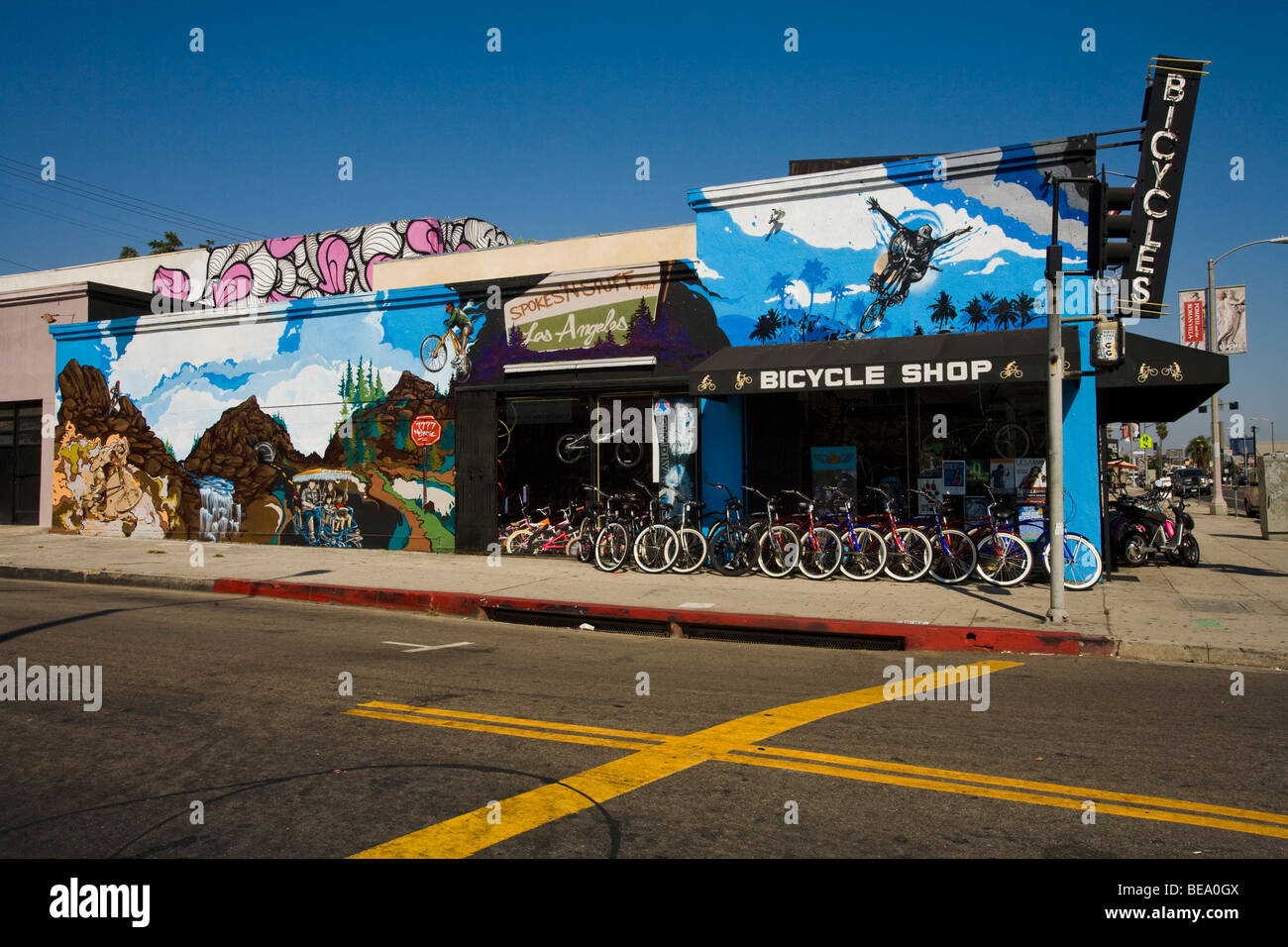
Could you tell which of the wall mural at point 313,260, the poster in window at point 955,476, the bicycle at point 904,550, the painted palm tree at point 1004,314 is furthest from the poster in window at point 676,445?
the wall mural at point 313,260

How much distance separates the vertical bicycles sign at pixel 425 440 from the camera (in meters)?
17.2

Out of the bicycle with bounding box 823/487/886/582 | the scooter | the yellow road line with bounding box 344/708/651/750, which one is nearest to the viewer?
the yellow road line with bounding box 344/708/651/750

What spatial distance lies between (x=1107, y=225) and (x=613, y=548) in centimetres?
817

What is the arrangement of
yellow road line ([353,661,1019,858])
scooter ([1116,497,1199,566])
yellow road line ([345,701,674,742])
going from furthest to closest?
scooter ([1116,497,1199,566]), yellow road line ([345,701,674,742]), yellow road line ([353,661,1019,858])

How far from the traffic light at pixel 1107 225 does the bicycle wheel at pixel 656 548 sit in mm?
6888

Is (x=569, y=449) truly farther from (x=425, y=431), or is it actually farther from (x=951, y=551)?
(x=951, y=551)

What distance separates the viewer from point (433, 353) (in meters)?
17.3

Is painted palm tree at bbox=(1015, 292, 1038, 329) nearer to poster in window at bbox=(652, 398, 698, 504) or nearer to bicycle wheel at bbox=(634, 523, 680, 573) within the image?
poster in window at bbox=(652, 398, 698, 504)

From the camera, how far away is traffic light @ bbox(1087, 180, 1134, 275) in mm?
9586

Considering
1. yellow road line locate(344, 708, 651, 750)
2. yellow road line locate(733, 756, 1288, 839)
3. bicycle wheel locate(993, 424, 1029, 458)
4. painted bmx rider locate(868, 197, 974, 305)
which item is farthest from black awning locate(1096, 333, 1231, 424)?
yellow road line locate(344, 708, 651, 750)

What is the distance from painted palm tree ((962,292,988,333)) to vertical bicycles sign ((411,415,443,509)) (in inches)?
373

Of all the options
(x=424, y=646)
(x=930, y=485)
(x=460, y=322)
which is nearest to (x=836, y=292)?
(x=930, y=485)

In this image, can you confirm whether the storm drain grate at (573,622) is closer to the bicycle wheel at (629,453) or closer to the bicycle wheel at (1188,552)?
the bicycle wheel at (629,453)
